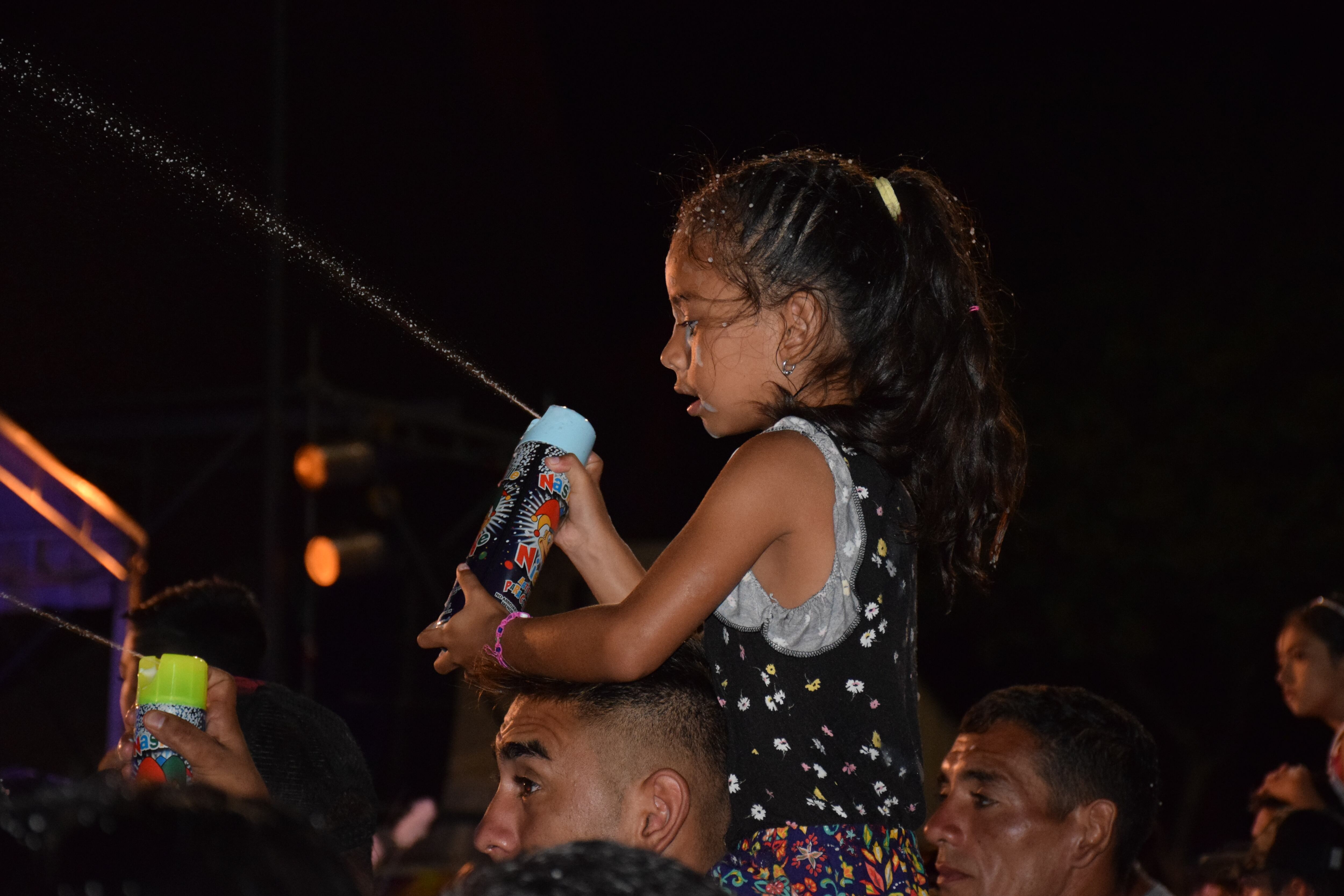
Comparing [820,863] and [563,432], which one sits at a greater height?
[563,432]

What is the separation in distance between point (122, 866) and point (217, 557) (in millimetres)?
9654

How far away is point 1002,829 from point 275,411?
4.77 metres

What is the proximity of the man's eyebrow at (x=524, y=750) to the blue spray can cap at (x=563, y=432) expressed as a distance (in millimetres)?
579

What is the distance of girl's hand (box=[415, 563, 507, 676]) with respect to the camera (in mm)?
2475

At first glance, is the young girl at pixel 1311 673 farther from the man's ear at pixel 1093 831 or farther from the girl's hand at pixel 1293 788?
the man's ear at pixel 1093 831

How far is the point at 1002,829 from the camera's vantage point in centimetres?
363

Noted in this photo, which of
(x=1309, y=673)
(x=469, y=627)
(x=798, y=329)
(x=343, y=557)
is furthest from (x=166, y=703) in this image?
(x=343, y=557)

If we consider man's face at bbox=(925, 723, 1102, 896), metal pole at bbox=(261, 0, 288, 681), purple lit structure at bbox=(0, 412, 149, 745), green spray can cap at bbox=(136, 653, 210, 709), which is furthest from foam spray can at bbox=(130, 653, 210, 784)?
metal pole at bbox=(261, 0, 288, 681)

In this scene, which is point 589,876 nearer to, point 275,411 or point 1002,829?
point 1002,829

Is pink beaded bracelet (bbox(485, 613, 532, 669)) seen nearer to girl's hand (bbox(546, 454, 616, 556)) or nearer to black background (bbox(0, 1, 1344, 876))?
girl's hand (bbox(546, 454, 616, 556))

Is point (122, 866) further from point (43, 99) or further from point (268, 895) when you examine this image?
point (43, 99)

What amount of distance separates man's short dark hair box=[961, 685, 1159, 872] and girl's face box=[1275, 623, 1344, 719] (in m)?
2.47

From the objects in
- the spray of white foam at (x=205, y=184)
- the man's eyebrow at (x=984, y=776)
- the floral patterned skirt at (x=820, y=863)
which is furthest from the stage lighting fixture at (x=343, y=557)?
the floral patterned skirt at (x=820, y=863)

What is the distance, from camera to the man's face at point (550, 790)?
237 centimetres
